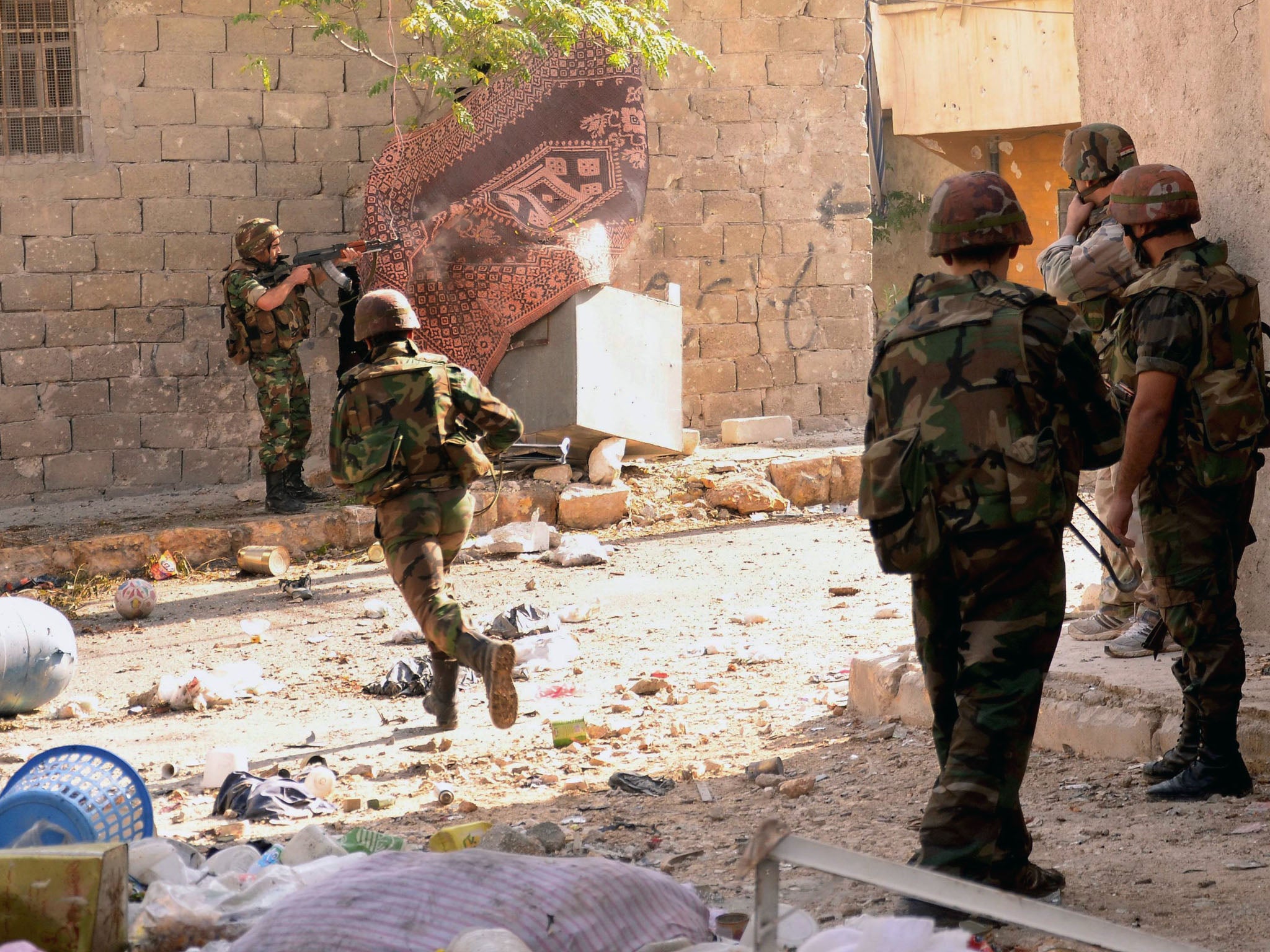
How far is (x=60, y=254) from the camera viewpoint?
945 centimetres

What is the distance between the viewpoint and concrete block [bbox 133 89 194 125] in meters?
9.52

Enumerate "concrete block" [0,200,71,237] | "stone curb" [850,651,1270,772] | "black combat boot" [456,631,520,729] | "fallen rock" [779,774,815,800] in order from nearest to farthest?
1. "stone curb" [850,651,1270,772]
2. "fallen rock" [779,774,815,800]
3. "black combat boot" [456,631,520,729]
4. "concrete block" [0,200,71,237]

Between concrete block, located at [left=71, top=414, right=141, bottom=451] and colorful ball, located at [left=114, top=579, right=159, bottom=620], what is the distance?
262cm

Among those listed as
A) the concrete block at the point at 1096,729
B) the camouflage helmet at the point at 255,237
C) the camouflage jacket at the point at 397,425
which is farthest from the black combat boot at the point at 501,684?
the camouflage helmet at the point at 255,237

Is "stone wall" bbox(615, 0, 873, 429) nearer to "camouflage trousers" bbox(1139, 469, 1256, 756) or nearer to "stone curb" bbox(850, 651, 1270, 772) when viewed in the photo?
"stone curb" bbox(850, 651, 1270, 772)

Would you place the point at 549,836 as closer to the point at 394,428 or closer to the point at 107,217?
the point at 394,428

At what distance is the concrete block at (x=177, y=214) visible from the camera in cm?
959

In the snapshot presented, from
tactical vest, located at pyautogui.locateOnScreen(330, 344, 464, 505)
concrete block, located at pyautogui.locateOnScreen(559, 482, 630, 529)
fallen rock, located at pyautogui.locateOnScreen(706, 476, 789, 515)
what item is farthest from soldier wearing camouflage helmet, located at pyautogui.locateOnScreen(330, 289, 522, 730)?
fallen rock, located at pyautogui.locateOnScreen(706, 476, 789, 515)

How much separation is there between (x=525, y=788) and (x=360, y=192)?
6549mm

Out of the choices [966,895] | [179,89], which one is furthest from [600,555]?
[966,895]

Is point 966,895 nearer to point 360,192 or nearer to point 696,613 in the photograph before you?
point 696,613

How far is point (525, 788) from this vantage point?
14.5 ft

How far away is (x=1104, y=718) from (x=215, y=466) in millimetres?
7331

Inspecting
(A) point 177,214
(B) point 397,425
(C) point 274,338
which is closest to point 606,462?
(C) point 274,338
